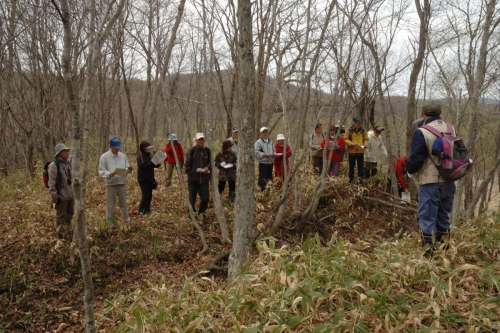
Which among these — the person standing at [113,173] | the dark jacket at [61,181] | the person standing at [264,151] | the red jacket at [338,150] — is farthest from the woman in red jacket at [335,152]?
the dark jacket at [61,181]

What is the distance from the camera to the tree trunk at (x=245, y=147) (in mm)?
3461

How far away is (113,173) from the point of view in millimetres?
6023

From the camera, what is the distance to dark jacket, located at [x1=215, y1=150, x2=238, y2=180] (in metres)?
7.25

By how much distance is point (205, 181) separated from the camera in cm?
682

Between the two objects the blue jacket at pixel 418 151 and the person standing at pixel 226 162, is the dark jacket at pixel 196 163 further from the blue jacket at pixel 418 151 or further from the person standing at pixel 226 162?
the blue jacket at pixel 418 151

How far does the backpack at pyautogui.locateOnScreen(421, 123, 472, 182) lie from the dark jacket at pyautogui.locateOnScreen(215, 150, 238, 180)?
4.32 m

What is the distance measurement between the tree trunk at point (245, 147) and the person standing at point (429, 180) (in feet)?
5.66

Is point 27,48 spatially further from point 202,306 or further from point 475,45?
point 475,45

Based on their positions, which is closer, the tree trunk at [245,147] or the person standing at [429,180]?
the tree trunk at [245,147]

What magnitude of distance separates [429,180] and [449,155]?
323mm

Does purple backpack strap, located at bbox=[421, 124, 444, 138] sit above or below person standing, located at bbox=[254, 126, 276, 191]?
above

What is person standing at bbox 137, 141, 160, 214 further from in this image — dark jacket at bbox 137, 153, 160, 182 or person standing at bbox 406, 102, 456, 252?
person standing at bbox 406, 102, 456, 252

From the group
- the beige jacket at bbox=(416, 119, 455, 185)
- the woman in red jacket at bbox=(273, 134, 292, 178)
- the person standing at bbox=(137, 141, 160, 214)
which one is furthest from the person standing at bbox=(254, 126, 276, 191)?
the beige jacket at bbox=(416, 119, 455, 185)

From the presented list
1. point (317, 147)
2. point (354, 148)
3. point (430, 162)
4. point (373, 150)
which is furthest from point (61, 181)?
point (373, 150)
